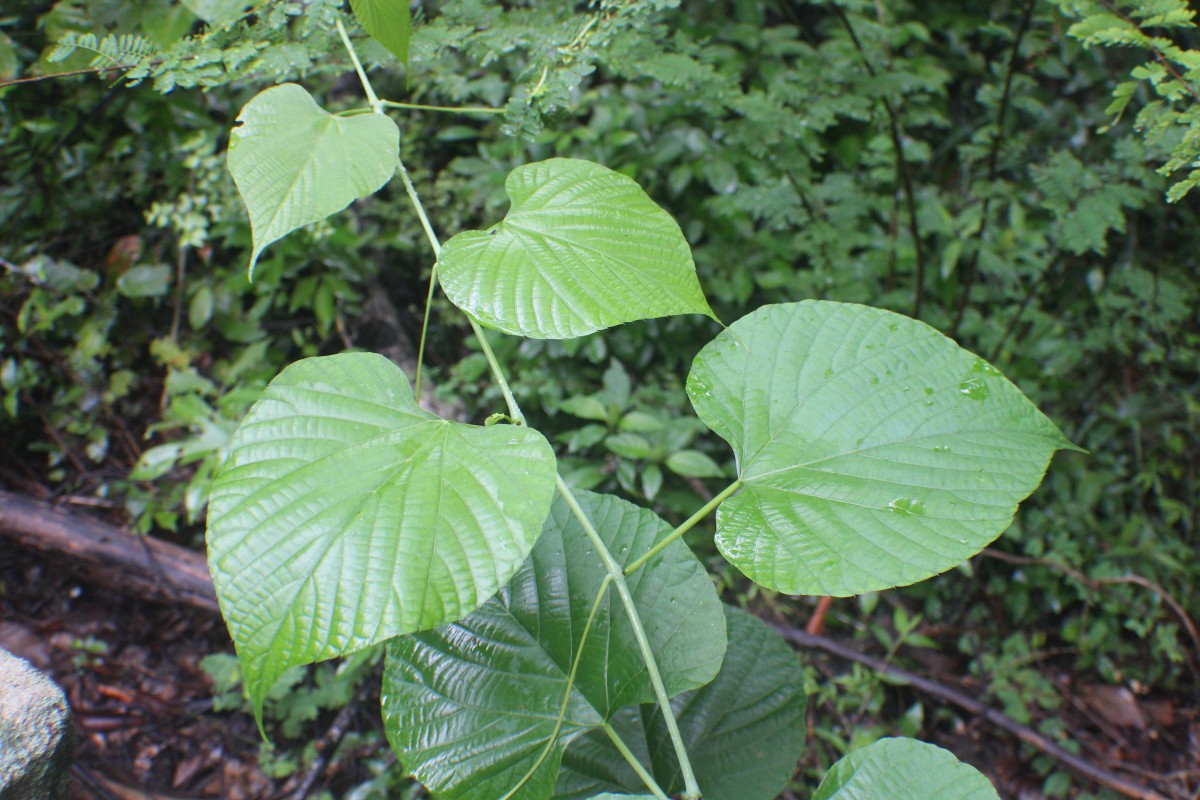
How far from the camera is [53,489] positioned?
2371 millimetres

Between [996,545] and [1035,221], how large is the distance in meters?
1.30

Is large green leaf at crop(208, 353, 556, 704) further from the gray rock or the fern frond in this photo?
the fern frond

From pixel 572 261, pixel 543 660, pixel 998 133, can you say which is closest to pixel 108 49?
pixel 572 261

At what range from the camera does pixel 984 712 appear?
2.11 metres

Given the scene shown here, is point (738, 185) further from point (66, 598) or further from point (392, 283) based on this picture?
point (66, 598)

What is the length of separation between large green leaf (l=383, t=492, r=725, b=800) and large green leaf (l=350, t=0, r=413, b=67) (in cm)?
68

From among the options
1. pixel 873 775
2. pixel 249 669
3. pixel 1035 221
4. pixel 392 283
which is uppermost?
pixel 249 669

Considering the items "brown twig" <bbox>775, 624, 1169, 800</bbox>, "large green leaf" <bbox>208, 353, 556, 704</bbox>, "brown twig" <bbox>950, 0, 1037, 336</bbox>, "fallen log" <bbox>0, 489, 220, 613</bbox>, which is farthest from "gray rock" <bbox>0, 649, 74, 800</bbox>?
"brown twig" <bbox>950, 0, 1037, 336</bbox>

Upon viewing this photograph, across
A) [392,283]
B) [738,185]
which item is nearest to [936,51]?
[738,185]

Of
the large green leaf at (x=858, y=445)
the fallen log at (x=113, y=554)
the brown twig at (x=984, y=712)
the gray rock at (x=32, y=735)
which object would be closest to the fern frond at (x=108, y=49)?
the gray rock at (x=32, y=735)

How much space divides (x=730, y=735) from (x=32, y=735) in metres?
0.95

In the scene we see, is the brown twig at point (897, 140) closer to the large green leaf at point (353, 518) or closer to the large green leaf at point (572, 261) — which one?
the large green leaf at point (572, 261)

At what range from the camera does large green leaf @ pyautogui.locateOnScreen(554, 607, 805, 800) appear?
93 centimetres

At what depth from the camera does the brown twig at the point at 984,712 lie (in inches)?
77.2
